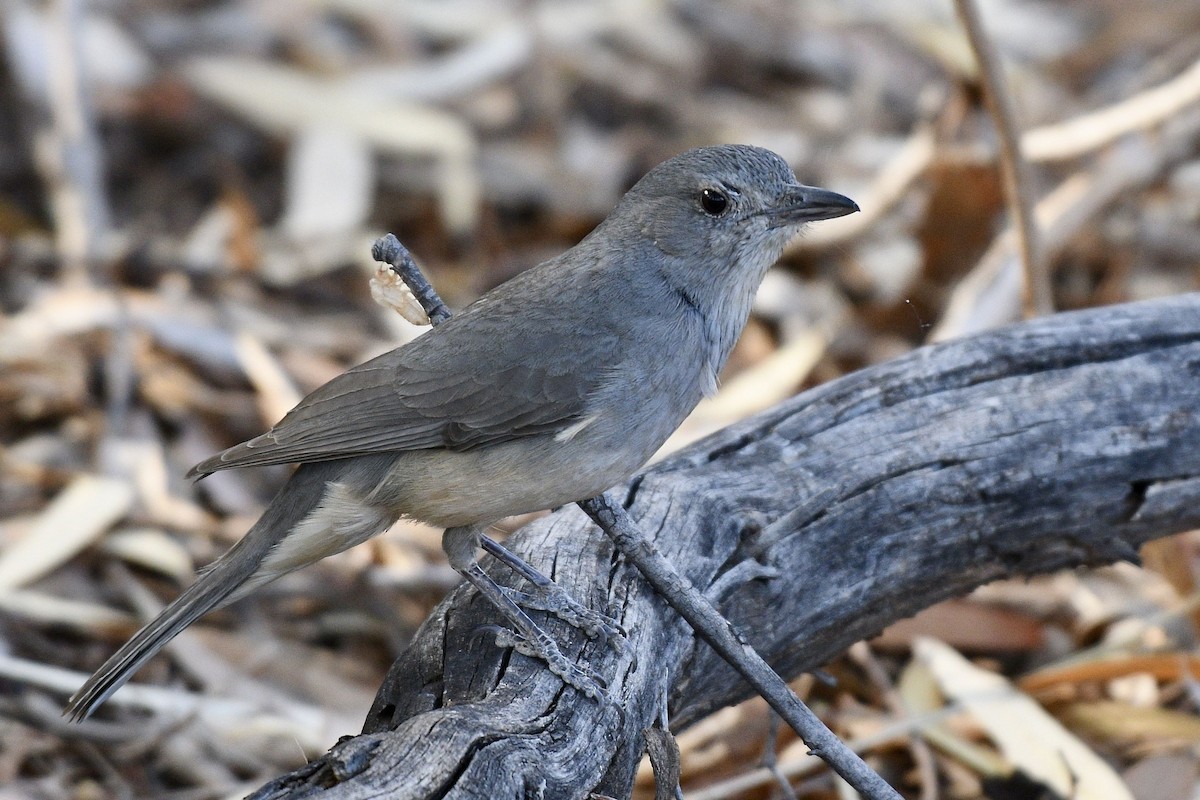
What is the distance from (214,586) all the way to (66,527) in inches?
76.8

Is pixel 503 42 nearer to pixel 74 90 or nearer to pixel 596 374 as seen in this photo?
pixel 74 90

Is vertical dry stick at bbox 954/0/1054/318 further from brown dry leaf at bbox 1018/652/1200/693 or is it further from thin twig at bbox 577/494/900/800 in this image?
thin twig at bbox 577/494/900/800

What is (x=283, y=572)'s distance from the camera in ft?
13.2

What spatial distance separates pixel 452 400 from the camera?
4008 millimetres

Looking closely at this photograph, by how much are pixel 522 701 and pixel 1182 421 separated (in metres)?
2.26

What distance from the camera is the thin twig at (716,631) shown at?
128 inches

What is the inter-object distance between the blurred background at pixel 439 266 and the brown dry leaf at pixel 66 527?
15 millimetres

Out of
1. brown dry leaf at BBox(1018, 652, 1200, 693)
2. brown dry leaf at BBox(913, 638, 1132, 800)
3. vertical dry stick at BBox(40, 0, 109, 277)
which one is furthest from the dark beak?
vertical dry stick at BBox(40, 0, 109, 277)

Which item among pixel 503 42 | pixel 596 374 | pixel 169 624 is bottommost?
pixel 169 624

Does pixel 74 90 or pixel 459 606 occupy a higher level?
pixel 74 90

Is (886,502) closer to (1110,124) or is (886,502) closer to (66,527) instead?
(66,527)

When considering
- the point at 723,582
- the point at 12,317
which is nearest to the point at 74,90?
the point at 12,317

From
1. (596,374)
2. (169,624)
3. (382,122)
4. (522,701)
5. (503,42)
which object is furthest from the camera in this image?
(503,42)

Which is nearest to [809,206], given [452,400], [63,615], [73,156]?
→ [452,400]
